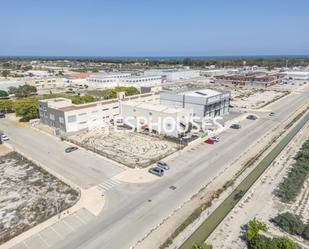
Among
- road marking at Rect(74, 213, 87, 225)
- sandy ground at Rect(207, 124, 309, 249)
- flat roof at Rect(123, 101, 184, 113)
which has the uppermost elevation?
flat roof at Rect(123, 101, 184, 113)

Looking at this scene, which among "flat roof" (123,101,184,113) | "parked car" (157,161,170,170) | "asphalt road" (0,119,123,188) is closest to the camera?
"asphalt road" (0,119,123,188)

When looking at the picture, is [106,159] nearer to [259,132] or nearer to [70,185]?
[70,185]

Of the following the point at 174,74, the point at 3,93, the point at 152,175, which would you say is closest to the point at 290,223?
the point at 152,175

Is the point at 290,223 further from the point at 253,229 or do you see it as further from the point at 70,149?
the point at 70,149

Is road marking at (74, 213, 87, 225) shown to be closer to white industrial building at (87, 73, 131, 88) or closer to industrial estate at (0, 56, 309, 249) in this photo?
industrial estate at (0, 56, 309, 249)

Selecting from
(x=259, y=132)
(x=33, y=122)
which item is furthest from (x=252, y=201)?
(x=33, y=122)

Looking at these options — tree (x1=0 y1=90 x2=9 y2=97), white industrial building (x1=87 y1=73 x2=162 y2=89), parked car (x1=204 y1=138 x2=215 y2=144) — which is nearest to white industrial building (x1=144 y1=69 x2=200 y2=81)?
white industrial building (x1=87 y1=73 x2=162 y2=89)

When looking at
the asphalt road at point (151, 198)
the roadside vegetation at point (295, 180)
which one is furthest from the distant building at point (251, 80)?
the roadside vegetation at point (295, 180)

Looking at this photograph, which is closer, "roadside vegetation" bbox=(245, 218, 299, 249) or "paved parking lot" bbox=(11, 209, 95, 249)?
"roadside vegetation" bbox=(245, 218, 299, 249)
